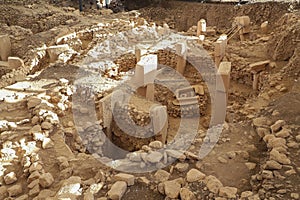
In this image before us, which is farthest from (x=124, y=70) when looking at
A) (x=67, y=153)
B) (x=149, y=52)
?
(x=67, y=153)

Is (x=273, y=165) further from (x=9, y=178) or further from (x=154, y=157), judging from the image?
(x=9, y=178)

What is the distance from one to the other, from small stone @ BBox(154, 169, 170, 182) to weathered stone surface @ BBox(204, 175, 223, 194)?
0.41 m

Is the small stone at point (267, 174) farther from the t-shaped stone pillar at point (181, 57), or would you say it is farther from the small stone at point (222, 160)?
the t-shaped stone pillar at point (181, 57)

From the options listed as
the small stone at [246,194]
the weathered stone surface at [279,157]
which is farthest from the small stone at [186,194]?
the weathered stone surface at [279,157]

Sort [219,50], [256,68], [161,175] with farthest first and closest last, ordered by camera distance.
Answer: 1. [219,50]
2. [256,68]
3. [161,175]

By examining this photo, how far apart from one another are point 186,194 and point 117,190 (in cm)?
67

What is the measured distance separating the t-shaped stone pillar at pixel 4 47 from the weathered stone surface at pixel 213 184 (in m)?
8.28

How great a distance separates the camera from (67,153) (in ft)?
13.5

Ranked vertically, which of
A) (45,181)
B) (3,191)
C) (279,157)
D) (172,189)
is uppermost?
(279,157)

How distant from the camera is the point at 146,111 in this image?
596cm

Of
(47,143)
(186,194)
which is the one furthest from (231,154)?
(47,143)

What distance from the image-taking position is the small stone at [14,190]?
336 cm

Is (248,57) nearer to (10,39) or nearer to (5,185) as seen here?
(5,185)

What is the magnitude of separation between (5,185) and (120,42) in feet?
18.7
